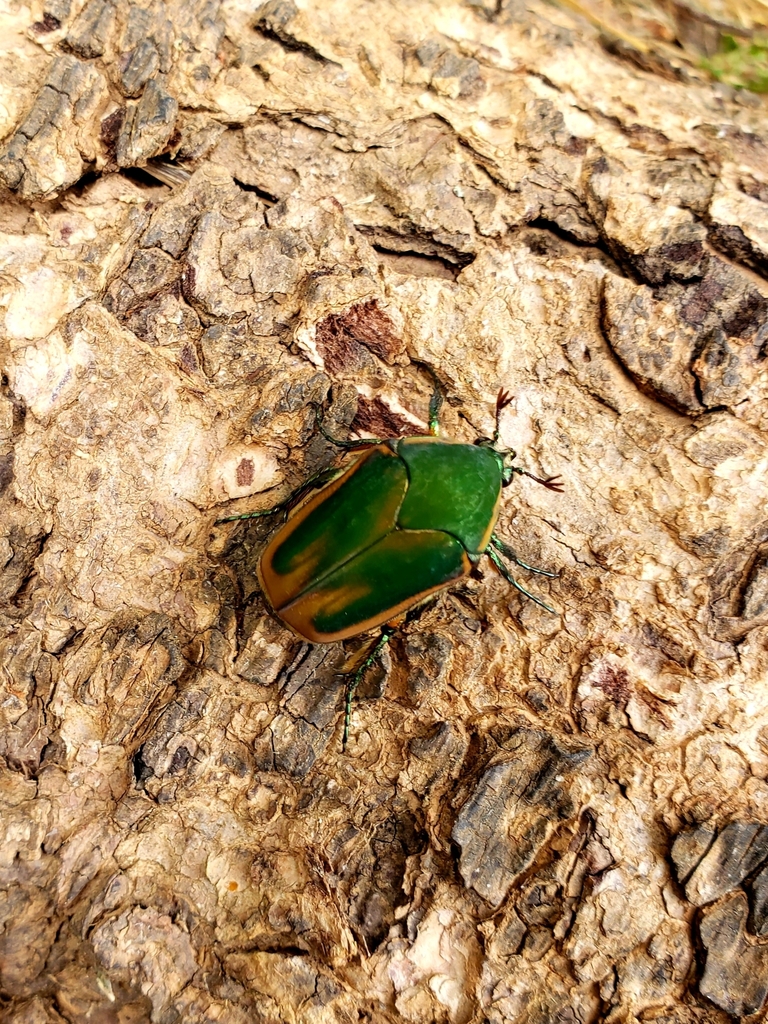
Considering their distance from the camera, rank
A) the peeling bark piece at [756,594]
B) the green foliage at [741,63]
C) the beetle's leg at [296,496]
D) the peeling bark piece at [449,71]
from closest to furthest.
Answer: the peeling bark piece at [756,594] < the beetle's leg at [296,496] < the peeling bark piece at [449,71] < the green foliage at [741,63]

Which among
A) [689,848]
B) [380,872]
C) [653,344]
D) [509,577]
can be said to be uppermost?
[653,344]

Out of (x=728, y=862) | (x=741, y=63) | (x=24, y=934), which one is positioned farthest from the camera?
(x=741, y=63)

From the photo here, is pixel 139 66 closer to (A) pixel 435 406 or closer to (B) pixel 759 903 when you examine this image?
(A) pixel 435 406

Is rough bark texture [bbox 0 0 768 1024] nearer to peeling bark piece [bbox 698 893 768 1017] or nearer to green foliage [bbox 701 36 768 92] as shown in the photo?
peeling bark piece [bbox 698 893 768 1017]

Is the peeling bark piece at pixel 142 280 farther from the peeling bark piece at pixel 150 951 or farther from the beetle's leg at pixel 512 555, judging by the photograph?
the peeling bark piece at pixel 150 951

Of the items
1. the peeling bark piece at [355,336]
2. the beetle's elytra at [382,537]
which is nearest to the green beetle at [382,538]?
the beetle's elytra at [382,537]

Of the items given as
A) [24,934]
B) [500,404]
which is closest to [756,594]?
[500,404]
